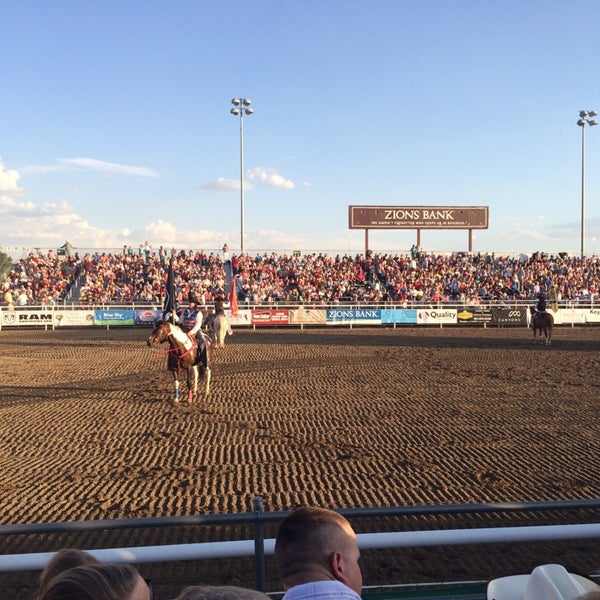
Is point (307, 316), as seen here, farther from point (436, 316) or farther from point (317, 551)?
point (317, 551)

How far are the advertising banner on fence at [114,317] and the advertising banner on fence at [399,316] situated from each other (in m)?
14.9

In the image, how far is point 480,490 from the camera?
7.27m

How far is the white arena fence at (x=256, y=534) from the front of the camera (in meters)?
2.69

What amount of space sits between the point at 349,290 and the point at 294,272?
4.47 m

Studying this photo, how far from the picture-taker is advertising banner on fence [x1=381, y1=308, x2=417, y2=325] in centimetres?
3303

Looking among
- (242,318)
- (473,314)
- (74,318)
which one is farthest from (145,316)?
(473,314)

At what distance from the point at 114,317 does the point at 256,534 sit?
105 ft

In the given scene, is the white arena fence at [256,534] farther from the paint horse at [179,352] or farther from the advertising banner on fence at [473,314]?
the advertising banner on fence at [473,314]

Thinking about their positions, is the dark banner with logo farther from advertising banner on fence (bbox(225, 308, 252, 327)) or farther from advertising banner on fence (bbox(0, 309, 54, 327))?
advertising banner on fence (bbox(0, 309, 54, 327))

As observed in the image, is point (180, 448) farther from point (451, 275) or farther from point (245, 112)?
point (245, 112)

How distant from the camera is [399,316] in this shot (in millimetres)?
33219

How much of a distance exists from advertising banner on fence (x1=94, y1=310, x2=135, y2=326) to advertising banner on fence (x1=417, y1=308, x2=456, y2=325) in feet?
56.1

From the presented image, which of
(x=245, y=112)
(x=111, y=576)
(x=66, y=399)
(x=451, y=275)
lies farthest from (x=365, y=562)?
(x=245, y=112)

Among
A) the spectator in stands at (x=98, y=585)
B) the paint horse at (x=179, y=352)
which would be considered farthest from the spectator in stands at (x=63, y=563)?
the paint horse at (x=179, y=352)
